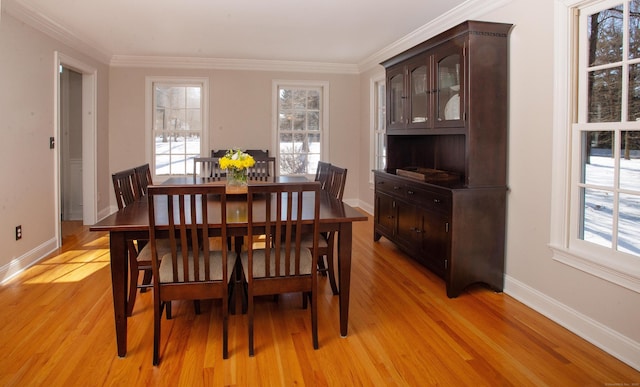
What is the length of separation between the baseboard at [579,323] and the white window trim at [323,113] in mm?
4451

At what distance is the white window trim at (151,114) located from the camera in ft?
22.4

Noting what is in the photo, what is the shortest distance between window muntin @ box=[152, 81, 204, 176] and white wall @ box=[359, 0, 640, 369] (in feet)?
15.8

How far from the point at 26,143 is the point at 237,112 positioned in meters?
3.39

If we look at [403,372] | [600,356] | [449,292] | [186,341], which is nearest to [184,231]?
[186,341]

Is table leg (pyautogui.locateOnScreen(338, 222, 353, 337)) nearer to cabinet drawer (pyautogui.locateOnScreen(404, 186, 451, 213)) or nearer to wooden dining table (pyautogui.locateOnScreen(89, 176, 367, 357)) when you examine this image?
wooden dining table (pyautogui.locateOnScreen(89, 176, 367, 357))

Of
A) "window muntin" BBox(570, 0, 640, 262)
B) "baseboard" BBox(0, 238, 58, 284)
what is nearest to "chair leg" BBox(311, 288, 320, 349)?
"window muntin" BBox(570, 0, 640, 262)

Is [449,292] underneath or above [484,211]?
underneath

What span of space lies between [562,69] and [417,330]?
191cm

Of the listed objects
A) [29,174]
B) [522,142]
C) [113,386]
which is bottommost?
[113,386]

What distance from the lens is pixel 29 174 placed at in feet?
13.7

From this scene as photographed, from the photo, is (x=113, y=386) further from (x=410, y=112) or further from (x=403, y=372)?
(x=410, y=112)

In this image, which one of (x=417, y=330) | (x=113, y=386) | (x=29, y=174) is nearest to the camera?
(x=113, y=386)

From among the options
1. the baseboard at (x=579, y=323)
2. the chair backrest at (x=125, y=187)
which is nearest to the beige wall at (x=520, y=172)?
the baseboard at (x=579, y=323)

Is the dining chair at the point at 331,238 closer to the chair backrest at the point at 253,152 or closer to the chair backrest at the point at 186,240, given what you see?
the chair backrest at the point at 186,240
